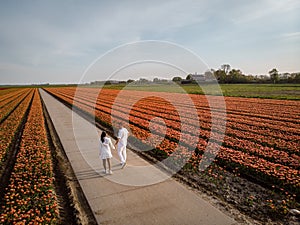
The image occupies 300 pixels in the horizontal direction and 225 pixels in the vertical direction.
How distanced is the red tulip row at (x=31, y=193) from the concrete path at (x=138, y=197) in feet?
2.88

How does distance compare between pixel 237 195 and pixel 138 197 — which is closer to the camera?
pixel 138 197

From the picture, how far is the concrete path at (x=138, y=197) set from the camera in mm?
4711

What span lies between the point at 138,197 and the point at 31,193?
8.91ft

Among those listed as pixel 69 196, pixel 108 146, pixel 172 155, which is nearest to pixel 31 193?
pixel 69 196

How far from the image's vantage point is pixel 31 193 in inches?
223

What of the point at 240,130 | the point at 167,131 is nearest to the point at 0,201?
the point at 167,131

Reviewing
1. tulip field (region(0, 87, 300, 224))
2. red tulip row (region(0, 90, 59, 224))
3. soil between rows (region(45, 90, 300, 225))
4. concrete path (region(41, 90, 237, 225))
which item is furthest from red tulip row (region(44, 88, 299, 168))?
red tulip row (region(0, 90, 59, 224))

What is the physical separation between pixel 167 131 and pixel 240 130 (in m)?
4.29

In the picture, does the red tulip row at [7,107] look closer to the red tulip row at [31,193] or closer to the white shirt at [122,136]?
the red tulip row at [31,193]

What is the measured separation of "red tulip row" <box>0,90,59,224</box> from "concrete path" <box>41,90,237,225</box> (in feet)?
2.88

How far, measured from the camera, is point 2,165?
316 inches

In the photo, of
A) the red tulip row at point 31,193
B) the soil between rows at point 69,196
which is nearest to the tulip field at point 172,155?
the red tulip row at point 31,193

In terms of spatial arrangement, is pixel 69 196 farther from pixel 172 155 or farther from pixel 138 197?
pixel 172 155

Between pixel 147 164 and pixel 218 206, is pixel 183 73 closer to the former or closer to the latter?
pixel 147 164
